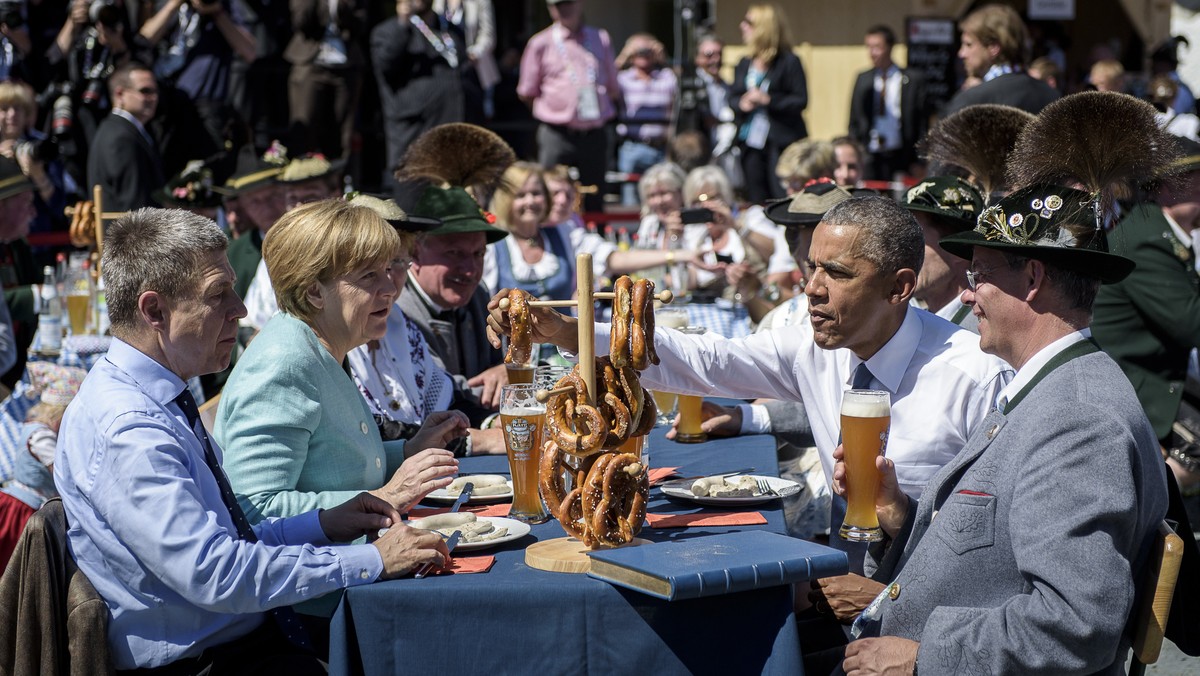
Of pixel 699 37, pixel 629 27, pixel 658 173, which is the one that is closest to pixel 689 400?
pixel 658 173

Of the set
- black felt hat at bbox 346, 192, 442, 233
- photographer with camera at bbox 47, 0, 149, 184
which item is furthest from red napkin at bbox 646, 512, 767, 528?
photographer with camera at bbox 47, 0, 149, 184

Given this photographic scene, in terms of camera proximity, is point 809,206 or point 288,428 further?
point 809,206

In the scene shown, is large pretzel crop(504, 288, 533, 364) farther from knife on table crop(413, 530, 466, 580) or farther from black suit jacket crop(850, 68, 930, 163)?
black suit jacket crop(850, 68, 930, 163)

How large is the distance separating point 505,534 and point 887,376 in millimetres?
1288

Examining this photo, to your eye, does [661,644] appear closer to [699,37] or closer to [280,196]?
[280,196]

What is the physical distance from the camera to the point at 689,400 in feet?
13.2

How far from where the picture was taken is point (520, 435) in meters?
3.03

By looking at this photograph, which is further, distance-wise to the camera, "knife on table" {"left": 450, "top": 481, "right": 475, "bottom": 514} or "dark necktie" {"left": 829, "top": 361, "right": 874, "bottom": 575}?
"dark necktie" {"left": 829, "top": 361, "right": 874, "bottom": 575}

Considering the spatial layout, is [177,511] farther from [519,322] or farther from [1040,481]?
[1040,481]

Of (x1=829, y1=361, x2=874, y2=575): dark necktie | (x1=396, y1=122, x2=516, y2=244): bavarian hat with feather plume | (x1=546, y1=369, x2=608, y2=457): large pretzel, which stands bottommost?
(x1=829, y1=361, x2=874, y2=575): dark necktie

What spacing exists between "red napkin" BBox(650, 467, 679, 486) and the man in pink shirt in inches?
304

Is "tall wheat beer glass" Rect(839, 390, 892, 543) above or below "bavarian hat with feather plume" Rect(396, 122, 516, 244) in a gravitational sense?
below

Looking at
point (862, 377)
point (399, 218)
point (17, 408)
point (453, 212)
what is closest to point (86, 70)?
point (17, 408)

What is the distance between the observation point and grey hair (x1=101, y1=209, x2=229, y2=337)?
2.75 meters
